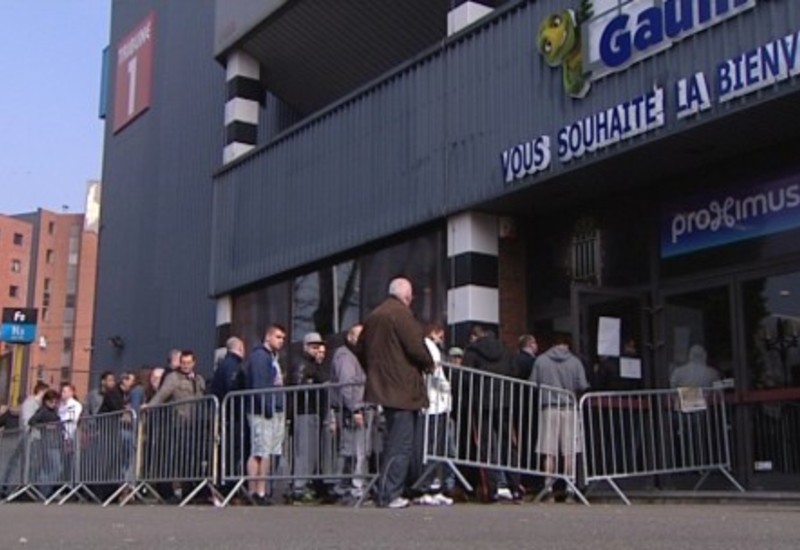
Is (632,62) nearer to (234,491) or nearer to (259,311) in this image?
(234,491)

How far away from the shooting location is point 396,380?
9195 millimetres

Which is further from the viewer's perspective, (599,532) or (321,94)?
(321,94)

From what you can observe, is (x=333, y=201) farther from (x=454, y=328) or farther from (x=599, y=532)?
(x=599, y=532)

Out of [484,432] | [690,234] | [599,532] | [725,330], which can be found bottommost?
[599,532]

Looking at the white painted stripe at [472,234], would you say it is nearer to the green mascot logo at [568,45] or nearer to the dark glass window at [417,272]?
the dark glass window at [417,272]

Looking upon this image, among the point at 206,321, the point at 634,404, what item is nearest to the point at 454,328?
the point at 634,404

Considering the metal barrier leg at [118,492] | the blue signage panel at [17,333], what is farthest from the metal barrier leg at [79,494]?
the blue signage panel at [17,333]

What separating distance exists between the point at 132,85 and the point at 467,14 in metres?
13.4

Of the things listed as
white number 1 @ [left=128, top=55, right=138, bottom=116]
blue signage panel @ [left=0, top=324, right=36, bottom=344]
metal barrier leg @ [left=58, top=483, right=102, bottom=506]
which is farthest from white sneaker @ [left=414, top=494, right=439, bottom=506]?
white number 1 @ [left=128, top=55, right=138, bottom=116]

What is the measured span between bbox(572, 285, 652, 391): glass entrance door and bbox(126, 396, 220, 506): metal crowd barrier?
165 inches

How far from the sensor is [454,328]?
1391 cm

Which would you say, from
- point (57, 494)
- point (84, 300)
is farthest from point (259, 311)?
point (84, 300)

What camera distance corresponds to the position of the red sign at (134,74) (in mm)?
24766

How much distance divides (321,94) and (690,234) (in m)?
8.81
